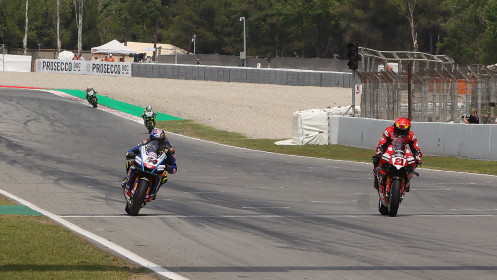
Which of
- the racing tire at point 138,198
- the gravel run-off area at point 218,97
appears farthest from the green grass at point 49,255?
the gravel run-off area at point 218,97

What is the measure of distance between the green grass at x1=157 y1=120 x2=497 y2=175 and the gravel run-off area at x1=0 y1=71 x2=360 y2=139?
1504 mm

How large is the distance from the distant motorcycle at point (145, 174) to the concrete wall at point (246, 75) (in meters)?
50.2

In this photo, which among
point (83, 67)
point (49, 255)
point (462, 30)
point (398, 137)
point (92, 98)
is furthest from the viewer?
point (462, 30)

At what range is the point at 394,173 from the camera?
1437 cm

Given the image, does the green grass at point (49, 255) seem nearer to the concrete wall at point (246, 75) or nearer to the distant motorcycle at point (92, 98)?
the distant motorcycle at point (92, 98)

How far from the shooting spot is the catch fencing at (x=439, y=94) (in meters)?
28.5

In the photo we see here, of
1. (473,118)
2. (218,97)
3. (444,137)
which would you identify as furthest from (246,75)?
(473,118)

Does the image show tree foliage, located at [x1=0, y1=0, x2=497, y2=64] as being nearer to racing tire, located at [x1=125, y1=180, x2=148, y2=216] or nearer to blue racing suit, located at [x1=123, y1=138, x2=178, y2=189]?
blue racing suit, located at [x1=123, y1=138, x2=178, y2=189]

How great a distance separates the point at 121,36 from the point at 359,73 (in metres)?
111

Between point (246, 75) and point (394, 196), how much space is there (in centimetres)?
5224

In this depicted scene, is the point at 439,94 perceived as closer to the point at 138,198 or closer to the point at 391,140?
the point at 391,140

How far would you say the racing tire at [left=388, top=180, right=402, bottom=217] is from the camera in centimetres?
1420

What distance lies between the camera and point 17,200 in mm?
16125

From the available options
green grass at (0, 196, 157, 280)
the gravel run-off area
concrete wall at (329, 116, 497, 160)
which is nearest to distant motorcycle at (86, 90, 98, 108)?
the gravel run-off area
